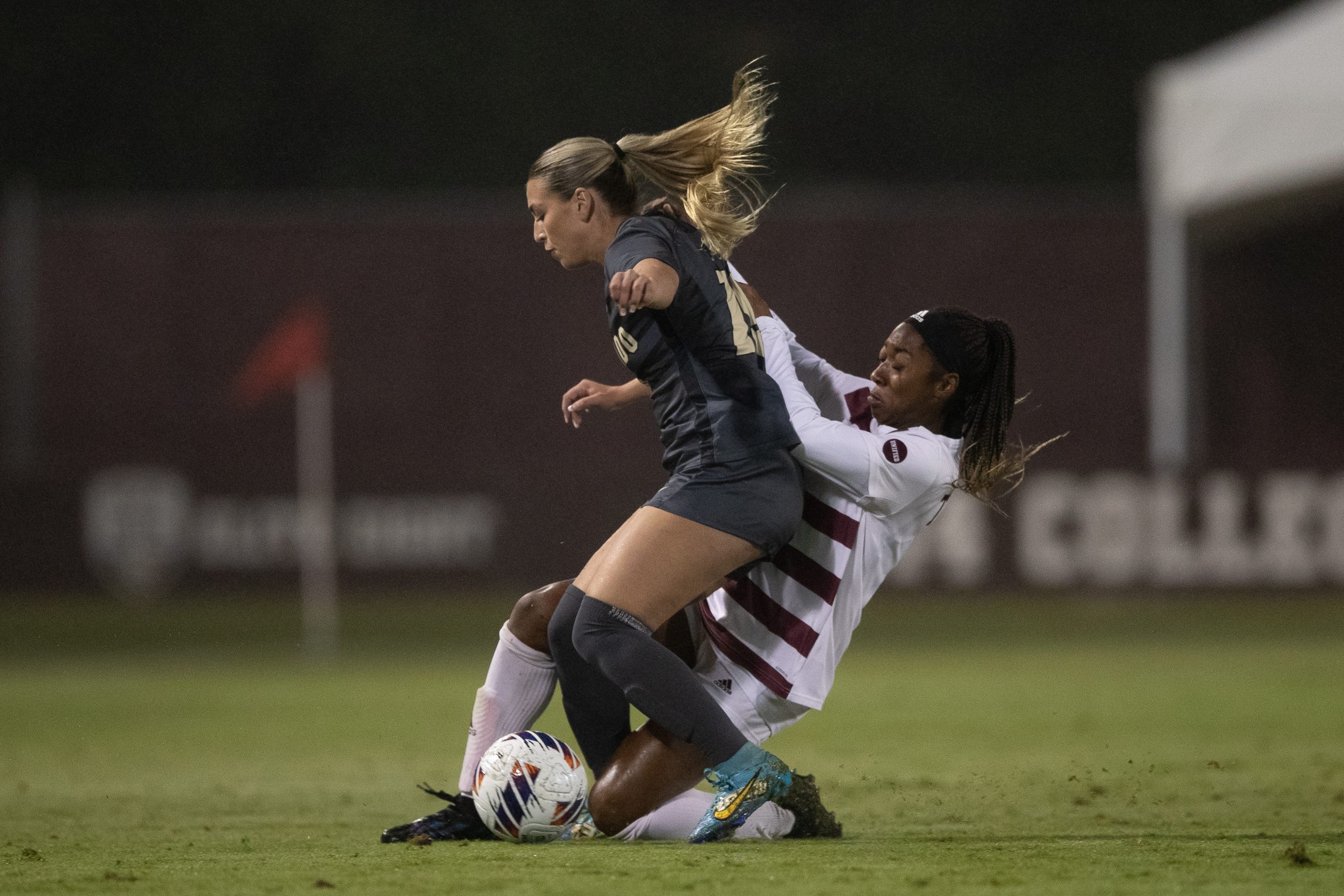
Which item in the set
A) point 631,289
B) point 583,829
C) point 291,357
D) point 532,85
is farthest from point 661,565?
point 532,85

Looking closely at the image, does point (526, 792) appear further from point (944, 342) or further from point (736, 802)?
point (944, 342)

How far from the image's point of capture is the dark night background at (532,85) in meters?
Result: 26.9

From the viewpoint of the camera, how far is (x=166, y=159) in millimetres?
26938

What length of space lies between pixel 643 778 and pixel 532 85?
81.4 feet

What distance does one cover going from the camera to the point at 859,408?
5.21 meters

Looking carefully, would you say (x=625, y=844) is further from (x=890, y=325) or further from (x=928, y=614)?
(x=890, y=325)

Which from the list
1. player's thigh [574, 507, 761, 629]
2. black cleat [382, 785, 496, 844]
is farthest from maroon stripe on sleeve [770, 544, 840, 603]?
black cleat [382, 785, 496, 844]

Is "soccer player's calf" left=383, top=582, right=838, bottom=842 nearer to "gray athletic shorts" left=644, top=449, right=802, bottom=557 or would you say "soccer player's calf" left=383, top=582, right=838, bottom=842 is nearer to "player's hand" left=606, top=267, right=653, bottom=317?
"gray athletic shorts" left=644, top=449, right=802, bottom=557

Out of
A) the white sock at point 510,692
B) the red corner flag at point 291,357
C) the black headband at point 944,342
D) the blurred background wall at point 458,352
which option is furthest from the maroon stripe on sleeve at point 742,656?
the blurred background wall at point 458,352

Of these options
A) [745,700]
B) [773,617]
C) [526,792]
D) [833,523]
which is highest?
[833,523]

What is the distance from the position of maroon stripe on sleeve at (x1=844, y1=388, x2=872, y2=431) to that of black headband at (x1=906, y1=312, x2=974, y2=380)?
0.29 metres

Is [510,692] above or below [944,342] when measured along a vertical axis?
below

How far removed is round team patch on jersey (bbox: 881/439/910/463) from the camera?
4801 mm

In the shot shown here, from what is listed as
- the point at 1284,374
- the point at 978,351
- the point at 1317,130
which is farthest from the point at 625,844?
the point at 1284,374
